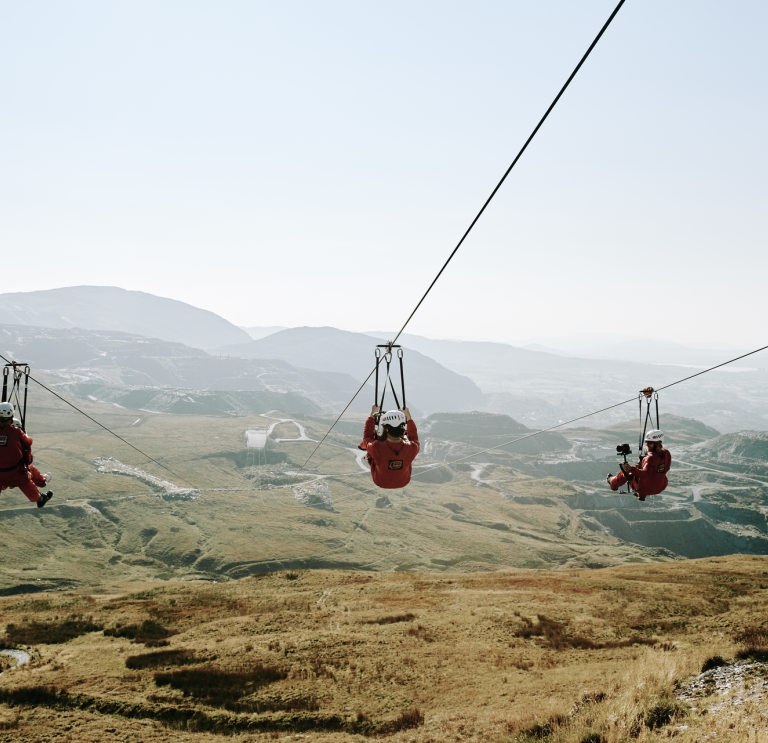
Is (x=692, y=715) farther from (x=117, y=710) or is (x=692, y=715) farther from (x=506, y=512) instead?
(x=506, y=512)

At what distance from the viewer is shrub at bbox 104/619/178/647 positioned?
2809 cm

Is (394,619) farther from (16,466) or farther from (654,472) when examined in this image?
(16,466)

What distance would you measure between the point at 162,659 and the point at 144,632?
23.8ft

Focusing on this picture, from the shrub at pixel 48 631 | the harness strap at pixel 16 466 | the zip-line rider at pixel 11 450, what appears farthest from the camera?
the shrub at pixel 48 631

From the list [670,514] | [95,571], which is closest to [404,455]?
[95,571]

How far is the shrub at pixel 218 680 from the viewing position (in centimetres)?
1961

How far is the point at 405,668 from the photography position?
21.1 metres

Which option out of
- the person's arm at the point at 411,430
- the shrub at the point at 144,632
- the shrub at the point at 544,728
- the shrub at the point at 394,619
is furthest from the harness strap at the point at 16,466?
the shrub at the point at 394,619

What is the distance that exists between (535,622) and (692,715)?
15050mm

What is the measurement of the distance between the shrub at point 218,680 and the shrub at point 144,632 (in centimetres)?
696

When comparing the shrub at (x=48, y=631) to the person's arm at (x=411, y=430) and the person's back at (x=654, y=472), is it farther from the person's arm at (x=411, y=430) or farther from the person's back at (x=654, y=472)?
the person's back at (x=654, y=472)

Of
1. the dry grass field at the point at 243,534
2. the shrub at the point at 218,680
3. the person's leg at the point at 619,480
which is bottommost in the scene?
the dry grass field at the point at 243,534

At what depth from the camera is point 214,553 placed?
13462cm

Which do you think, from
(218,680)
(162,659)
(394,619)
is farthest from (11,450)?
(394,619)
